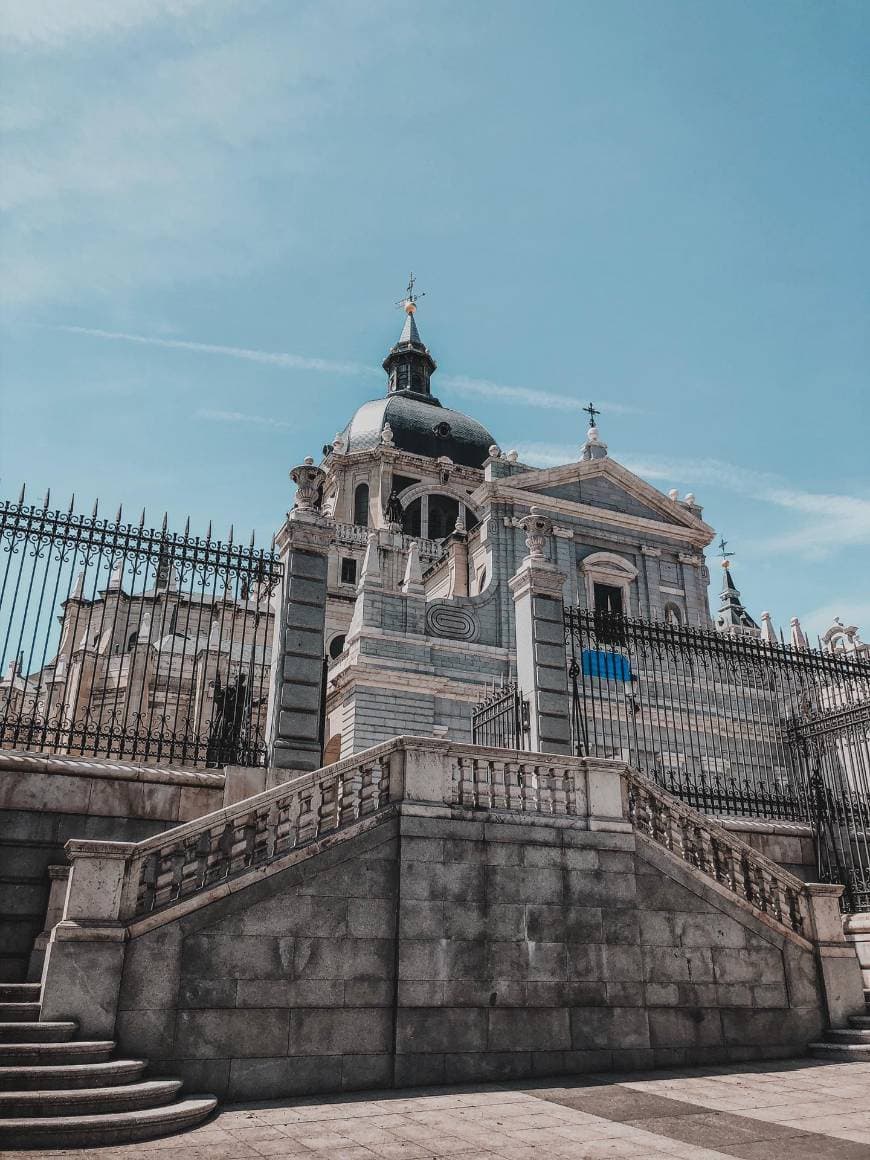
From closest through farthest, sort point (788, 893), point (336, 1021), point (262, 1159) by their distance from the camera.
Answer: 1. point (262, 1159)
2. point (336, 1021)
3. point (788, 893)

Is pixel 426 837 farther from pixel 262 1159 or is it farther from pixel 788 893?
pixel 788 893

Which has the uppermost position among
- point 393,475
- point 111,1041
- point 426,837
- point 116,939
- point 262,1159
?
point 393,475

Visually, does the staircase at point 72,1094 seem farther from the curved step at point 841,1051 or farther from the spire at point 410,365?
the spire at point 410,365

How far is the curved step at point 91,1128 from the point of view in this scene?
653 cm

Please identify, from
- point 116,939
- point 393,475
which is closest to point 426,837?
point 116,939

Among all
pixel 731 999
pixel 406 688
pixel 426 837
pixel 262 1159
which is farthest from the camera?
pixel 406 688

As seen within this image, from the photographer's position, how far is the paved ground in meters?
6.61

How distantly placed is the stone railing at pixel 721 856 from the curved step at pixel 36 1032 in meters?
7.18

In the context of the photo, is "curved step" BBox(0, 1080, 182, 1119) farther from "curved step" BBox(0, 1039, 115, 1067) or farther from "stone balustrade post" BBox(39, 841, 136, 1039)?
"stone balustrade post" BBox(39, 841, 136, 1039)

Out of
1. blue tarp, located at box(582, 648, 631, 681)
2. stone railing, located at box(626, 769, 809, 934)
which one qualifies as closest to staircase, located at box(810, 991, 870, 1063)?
stone railing, located at box(626, 769, 809, 934)

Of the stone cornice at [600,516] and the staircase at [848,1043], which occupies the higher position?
the stone cornice at [600,516]

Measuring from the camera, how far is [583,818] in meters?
11.4

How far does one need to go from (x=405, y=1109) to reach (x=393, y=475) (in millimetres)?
48391

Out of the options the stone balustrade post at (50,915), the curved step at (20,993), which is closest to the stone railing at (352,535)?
the stone balustrade post at (50,915)
